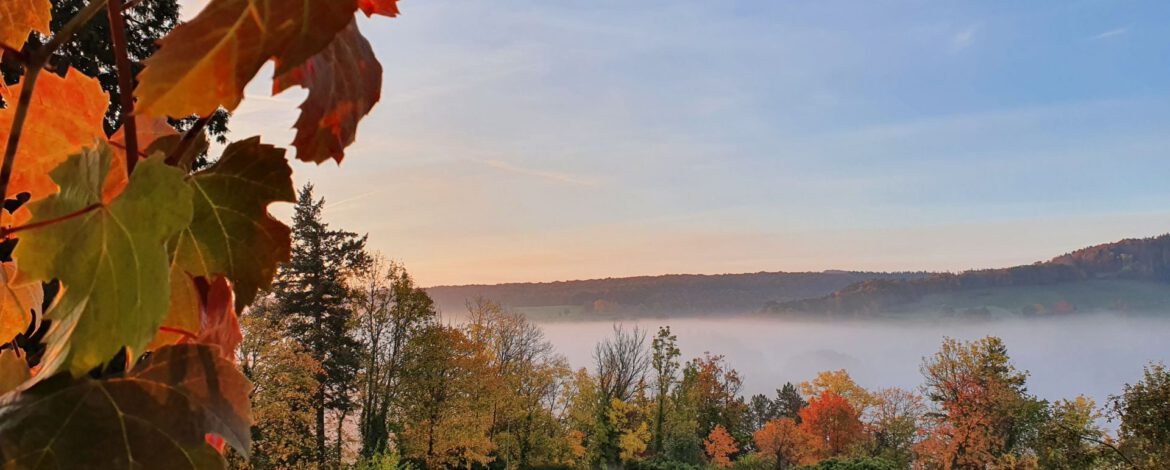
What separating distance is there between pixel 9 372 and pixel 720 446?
17214 millimetres

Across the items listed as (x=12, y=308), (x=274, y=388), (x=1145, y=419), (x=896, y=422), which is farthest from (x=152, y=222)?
(x=896, y=422)

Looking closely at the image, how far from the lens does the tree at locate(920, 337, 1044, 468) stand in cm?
1420

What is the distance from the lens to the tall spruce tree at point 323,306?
1189 centimetres

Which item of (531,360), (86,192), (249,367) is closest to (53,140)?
(86,192)

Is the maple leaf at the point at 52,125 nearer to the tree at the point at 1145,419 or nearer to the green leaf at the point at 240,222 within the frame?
the green leaf at the point at 240,222

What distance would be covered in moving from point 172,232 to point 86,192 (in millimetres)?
28

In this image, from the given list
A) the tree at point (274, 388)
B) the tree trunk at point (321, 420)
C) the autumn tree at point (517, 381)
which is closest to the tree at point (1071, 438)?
the autumn tree at point (517, 381)

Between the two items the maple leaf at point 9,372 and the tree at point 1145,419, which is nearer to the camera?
the maple leaf at point 9,372

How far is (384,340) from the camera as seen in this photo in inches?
483

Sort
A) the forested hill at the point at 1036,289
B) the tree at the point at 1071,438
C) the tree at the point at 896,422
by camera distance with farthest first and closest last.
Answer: the forested hill at the point at 1036,289, the tree at the point at 896,422, the tree at the point at 1071,438

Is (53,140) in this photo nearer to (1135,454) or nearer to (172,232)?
(172,232)

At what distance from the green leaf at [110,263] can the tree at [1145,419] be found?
10.5 metres

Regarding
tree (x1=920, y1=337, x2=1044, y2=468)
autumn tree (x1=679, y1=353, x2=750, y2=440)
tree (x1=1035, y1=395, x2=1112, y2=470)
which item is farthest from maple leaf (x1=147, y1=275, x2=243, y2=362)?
autumn tree (x1=679, y1=353, x2=750, y2=440)

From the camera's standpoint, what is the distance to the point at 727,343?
48.1 meters
